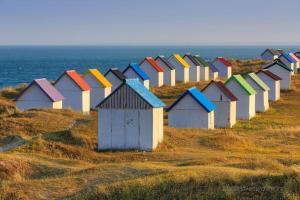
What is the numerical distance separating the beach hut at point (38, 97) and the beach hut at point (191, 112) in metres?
7.95

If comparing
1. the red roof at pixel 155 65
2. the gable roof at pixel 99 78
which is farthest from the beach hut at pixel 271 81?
the gable roof at pixel 99 78

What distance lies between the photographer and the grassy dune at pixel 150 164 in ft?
56.3

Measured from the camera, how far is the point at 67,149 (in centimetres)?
2791

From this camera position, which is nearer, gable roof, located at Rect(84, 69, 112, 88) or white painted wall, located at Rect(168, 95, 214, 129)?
white painted wall, located at Rect(168, 95, 214, 129)

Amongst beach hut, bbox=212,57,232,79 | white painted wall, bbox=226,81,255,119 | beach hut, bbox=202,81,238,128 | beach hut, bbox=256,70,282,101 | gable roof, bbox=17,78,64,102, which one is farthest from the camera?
beach hut, bbox=212,57,232,79

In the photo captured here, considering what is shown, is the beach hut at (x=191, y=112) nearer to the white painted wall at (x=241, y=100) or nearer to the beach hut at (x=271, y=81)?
the white painted wall at (x=241, y=100)

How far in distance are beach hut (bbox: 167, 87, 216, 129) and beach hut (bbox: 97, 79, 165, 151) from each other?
757 centimetres

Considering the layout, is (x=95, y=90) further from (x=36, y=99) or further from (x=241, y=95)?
(x=241, y=95)

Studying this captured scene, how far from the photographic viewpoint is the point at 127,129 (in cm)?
2902

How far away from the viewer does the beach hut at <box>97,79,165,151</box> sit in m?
28.7

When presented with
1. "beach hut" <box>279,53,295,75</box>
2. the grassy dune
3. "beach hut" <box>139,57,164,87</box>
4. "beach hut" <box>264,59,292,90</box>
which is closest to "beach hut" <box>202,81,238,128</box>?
the grassy dune

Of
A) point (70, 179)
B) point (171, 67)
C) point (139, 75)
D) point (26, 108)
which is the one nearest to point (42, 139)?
point (70, 179)

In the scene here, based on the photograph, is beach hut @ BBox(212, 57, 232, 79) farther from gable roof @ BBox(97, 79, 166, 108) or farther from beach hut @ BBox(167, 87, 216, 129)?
gable roof @ BBox(97, 79, 166, 108)

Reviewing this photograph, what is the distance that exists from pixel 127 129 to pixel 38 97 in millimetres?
12487
